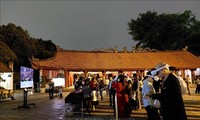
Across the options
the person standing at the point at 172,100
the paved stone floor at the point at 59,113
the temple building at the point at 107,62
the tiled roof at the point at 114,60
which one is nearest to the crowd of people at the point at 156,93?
the person standing at the point at 172,100

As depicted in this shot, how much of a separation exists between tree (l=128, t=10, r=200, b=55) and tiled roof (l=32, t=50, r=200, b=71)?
8.73 metres

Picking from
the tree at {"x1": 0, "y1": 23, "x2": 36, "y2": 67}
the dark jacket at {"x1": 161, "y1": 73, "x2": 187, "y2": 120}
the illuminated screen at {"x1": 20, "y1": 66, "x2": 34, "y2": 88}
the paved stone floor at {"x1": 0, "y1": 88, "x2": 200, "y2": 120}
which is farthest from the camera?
the tree at {"x1": 0, "y1": 23, "x2": 36, "y2": 67}

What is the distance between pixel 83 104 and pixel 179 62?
2565 centimetres

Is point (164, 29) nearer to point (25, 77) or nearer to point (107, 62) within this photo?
point (107, 62)

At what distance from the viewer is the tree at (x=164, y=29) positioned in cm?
4469

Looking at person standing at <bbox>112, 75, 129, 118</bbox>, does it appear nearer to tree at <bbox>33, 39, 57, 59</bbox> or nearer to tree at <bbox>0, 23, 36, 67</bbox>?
tree at <bbox>0, 23, 36, 67</bbox>

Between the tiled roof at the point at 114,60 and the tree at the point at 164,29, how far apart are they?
Result: 8729 mm

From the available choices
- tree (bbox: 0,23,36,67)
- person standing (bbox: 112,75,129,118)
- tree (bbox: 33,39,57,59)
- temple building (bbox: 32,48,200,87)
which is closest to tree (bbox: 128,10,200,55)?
temple building (bbox: 32,48,200,87)

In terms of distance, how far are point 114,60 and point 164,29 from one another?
1498 centimetres

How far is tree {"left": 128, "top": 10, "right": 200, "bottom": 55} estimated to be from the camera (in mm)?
44688

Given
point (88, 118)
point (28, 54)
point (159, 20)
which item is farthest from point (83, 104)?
point (159, 20)

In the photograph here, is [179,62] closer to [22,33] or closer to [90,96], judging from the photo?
[22,33]

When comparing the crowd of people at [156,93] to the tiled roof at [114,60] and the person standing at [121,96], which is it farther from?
the tiled roof at [114,60]

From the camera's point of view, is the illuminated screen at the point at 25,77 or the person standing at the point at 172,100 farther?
the illuminated screen at the point at 25,77
